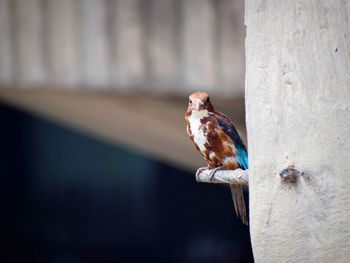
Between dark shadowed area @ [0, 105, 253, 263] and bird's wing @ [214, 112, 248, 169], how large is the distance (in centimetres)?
443

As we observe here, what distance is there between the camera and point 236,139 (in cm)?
232

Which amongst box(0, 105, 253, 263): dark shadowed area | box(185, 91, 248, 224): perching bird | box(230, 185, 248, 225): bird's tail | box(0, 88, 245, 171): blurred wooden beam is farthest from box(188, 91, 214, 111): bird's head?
box(0, 105, 253, 263): dark shadowed area

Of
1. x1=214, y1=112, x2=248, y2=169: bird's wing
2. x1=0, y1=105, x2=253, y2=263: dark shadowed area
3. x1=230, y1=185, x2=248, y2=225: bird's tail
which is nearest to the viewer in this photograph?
x1=230, y1=185, x2=248, y2=225: bird's tail

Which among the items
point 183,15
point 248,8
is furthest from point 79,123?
point 248,8

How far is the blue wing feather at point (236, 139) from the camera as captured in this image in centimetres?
228

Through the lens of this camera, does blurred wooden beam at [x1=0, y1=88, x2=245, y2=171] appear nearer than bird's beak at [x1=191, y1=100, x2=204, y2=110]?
No

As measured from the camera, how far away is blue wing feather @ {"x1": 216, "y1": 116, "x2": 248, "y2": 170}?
228 cm

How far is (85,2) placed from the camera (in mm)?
4461

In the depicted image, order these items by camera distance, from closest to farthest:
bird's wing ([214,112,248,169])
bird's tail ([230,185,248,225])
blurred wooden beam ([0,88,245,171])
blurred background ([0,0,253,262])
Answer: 1. bird's tail ([230,185,248,225])
2. bird's wing ([214,112,248,169])
3. blurred background ([0,0,253,262])
4. blurred wooden beam ([0,88,245,171])

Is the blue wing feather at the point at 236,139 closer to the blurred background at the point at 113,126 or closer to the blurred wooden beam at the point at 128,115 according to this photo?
the blurred background at the point at 113,126

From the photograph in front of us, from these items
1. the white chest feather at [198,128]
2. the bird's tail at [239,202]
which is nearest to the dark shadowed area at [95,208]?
the white chest feather at [198,128]

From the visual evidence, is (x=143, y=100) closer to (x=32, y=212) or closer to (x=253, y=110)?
(x=32, y=212)

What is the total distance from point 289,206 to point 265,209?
5cm

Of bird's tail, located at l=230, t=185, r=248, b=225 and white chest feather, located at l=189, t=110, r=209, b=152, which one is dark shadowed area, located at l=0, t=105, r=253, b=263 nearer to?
white chest feather, located at l=189, t=110, r=209, b=152
